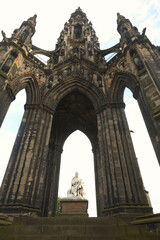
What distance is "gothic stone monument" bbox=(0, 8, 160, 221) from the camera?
6.81 m

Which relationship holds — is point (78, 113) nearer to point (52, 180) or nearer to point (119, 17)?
point (52, 180)

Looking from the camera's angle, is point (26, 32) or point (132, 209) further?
point (26, 32)

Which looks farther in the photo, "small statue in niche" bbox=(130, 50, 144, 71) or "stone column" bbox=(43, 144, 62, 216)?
"stone column" bbox=(43, 144, 62, 216)

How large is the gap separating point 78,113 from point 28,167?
9061 mm

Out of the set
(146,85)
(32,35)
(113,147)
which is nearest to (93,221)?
(113,147)

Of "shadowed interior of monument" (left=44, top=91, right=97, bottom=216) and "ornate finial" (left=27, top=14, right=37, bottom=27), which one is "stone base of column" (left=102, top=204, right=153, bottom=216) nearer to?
"shadowed interior of monument" (left=44, top=91, right=97, bottom=216)

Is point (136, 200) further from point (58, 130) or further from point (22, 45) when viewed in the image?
point (22, 45)

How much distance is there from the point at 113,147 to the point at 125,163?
1.06 metres

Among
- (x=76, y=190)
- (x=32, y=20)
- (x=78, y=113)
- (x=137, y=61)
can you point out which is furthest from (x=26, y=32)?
(x=76, y=190)

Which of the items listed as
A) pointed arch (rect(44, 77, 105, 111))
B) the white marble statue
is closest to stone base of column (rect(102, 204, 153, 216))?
the white marble statue

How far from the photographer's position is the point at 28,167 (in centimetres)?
754

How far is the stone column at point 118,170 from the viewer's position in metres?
6.54

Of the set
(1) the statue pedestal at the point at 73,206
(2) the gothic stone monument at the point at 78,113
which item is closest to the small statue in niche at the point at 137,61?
(2) the gothic stone monument at the point at 78,113

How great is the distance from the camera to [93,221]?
5215mm
